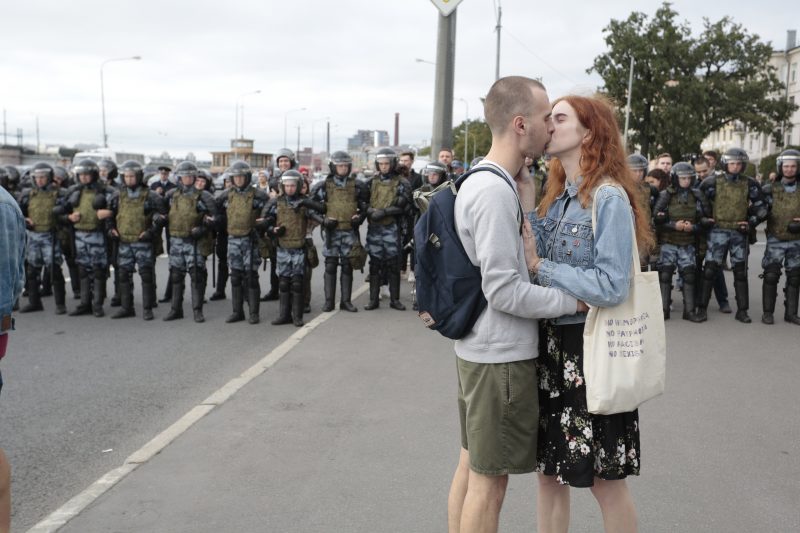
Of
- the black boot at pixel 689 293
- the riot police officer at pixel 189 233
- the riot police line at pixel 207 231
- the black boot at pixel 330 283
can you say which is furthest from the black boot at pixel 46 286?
the black boot at pixel 689 293

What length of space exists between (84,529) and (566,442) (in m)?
2.41

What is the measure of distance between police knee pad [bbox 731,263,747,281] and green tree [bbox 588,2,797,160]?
4051 cm

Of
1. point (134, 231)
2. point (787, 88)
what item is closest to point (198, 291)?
point (134, 231)

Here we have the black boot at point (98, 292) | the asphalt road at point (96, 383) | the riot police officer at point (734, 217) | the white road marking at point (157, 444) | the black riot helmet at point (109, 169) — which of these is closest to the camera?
the white road marking at point (157, 444)

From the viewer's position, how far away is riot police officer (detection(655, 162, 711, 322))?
383 inches

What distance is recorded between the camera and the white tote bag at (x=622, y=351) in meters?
2.74

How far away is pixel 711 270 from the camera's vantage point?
9805 millimetres

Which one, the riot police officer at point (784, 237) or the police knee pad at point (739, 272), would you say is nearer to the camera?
the riot police officer at point (784, 237)

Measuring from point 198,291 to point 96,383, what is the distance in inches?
127

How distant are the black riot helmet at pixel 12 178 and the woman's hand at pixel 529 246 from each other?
11187 mm

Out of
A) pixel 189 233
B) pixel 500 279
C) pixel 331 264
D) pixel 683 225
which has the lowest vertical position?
pixel 331 264

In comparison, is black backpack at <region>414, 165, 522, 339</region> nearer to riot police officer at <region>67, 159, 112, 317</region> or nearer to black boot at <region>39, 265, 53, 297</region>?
riot police officer at <region>67, 159, 112, 317</region>

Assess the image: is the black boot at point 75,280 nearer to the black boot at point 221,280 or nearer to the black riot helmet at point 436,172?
the black boot at point 221,280

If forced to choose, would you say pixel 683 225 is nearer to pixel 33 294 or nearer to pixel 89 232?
pixel 89 232
